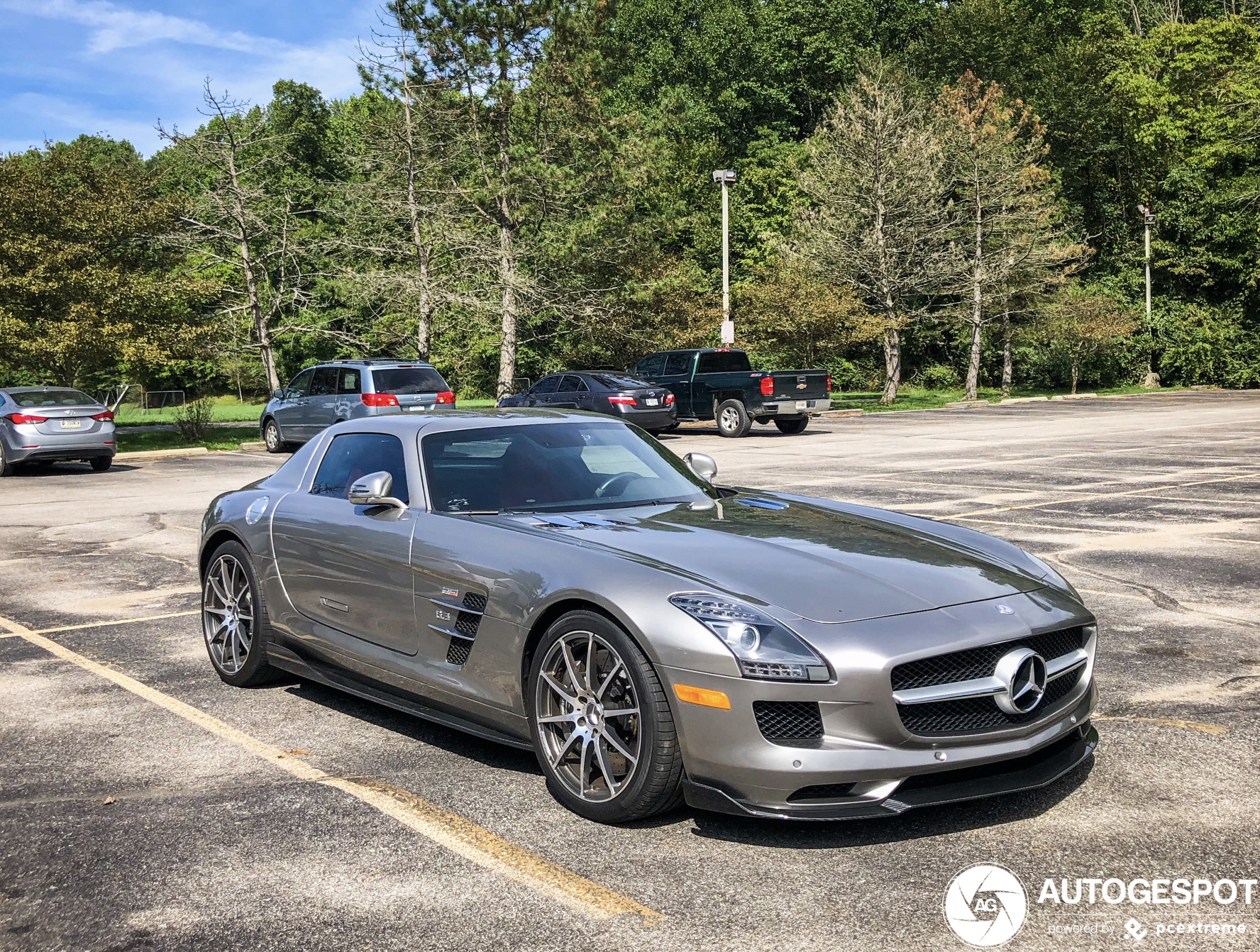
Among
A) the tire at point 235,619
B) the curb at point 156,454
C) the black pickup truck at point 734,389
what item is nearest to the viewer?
the tire at point 235,619

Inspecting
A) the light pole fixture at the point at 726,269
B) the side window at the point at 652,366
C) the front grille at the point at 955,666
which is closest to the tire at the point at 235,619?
the front grille at the point at 955,666

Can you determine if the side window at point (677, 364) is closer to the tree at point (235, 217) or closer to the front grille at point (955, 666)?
the tree at point (235, 217)

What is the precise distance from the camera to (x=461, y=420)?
579 centimetres

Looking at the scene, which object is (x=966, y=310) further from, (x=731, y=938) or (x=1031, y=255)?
(x=731, y=938)

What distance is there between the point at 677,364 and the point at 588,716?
2622 centimetres

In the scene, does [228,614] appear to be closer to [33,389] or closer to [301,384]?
[33,389]

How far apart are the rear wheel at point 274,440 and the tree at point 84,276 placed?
3339mm

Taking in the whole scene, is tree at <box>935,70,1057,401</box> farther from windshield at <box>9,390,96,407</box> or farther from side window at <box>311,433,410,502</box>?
side window at <box>311,433,410,502</box>

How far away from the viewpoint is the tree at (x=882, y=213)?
4322 centimetres

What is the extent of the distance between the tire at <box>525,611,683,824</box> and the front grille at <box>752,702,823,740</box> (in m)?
0.31

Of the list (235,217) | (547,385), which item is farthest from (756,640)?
(235,217)

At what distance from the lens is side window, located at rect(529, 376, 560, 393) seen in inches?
1143

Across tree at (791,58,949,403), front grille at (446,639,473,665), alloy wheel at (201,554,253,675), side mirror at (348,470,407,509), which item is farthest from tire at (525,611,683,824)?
tree at (791,58,949,403)

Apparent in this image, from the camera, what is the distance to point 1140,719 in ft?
17.3
